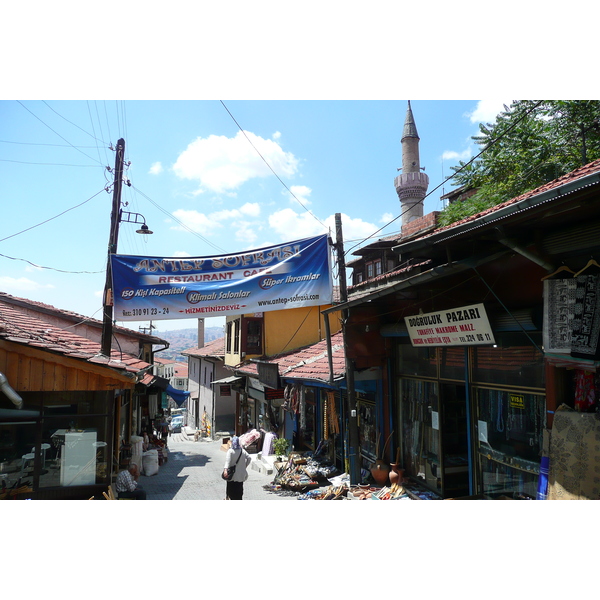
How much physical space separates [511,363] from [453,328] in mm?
947

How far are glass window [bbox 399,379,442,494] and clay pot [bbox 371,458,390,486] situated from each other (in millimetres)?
440

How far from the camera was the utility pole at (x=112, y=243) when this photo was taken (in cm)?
888

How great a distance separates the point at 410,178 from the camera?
142 ft

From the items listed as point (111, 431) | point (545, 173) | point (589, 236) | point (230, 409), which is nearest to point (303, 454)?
point (111, 431)

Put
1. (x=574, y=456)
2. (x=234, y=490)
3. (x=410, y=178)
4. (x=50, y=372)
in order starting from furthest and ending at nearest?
1. (x=410, y=178)
2. (x=234, y=490)
3. (x=50, y=372)
4. (x=574, y=456)

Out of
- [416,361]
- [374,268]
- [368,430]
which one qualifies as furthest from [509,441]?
[374,268]

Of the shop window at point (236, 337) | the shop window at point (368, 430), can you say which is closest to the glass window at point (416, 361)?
the shop window at point (368, 430)

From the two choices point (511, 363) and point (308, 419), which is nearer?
point (511, 363)

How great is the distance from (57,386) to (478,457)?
686 cm

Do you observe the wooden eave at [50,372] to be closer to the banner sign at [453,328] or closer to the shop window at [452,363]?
the banner sign at [453,328]

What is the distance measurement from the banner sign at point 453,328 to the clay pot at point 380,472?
10.1 ft

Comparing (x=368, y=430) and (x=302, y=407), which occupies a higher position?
(x=302, y=407)

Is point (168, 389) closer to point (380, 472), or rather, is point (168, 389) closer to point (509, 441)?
point (380, 472)

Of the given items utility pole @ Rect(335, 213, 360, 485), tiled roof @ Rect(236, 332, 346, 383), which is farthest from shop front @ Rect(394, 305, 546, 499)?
tiled roof @ Rect(236, 332, 346, 383)
